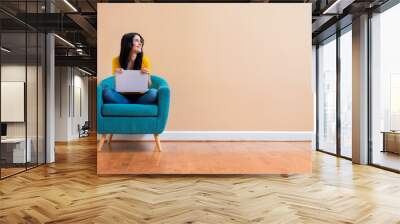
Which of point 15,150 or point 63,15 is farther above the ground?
point 63,15

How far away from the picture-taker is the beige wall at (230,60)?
4695 mm

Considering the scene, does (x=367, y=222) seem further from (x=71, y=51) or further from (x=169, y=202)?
(x=71, y=51)

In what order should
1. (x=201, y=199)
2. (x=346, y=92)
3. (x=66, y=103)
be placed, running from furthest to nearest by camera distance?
(x=66, y=103), (x=346, y=92), (x=201, y=199)

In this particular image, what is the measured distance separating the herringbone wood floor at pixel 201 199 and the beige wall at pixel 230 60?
0.77 meters

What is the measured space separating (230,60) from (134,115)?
1.36m

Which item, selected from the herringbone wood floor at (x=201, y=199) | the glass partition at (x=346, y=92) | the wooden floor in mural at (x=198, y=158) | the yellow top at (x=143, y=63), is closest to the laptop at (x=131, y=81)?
the yellow top at (x=143, y=63)

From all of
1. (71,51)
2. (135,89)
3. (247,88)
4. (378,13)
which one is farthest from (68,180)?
(71,51)

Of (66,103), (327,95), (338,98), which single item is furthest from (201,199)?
(66,103)

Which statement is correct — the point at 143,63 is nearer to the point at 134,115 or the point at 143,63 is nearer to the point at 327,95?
the point at 134,115

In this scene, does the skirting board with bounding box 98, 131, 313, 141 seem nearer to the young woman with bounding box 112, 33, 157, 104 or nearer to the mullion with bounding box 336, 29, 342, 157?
the young woman with bounding box 112, 33, 157, 104

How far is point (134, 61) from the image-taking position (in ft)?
14.8

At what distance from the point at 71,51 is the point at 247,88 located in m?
8.78

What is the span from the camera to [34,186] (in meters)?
4.38

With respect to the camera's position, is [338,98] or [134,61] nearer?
[134,61]
